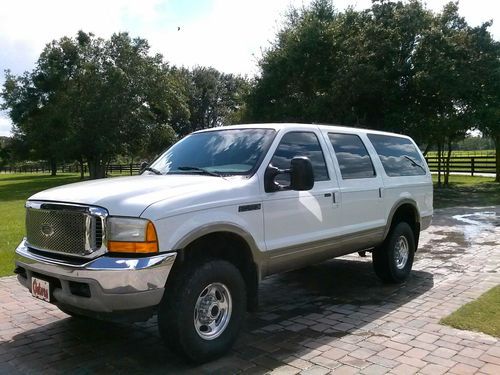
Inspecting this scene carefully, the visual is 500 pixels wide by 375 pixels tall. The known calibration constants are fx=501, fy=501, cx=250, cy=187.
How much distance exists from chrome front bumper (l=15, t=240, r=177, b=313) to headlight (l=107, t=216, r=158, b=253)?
0.25 ft

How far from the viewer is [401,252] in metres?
7.11

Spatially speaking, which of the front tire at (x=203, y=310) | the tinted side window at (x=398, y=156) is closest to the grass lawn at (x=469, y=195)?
the tinted side window at (x=398, y=156)

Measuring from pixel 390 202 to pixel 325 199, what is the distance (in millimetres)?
1545

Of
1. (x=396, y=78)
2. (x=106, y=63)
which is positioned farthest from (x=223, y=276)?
(x=106, y=63)

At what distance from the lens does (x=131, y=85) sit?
32.0 meters

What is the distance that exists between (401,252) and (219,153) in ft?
11.0

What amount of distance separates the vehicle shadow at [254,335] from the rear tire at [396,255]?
155 mm

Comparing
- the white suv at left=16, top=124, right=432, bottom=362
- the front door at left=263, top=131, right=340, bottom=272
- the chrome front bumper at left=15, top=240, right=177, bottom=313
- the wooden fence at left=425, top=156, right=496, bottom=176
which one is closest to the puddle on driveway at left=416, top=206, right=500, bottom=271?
the white suv at left=16, top=124, right=432, bottom=362

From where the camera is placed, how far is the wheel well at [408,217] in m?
6.99

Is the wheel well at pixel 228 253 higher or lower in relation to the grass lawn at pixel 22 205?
higher

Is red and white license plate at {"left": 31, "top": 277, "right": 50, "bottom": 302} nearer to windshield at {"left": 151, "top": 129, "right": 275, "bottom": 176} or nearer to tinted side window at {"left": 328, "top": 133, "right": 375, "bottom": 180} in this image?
windshield at {"left": 151, "top": 129, "right": 275, "bottom": 176}

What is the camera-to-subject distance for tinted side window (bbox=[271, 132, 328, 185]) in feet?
16.5

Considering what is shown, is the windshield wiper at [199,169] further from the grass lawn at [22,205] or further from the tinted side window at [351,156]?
the grass lawn at [22,205]

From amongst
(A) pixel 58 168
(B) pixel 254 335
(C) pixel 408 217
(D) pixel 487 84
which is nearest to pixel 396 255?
(C) pixel 408 217
